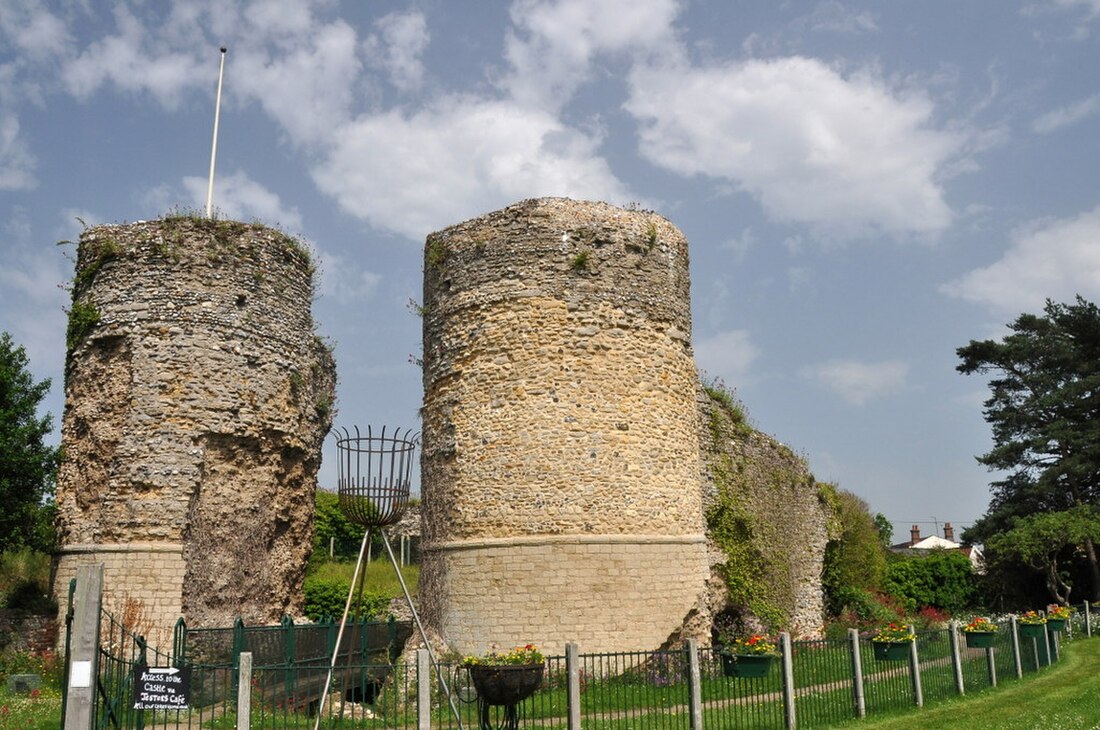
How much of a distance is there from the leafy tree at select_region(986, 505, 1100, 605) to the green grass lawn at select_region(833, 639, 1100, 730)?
12.6 metres

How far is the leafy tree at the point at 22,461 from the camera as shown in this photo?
1616 centimetres

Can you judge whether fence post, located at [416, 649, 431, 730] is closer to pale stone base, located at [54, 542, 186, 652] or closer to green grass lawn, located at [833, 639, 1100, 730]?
green grass lawn, located at [833, 639, 1100, 730]

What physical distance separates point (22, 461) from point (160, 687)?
10347 mm

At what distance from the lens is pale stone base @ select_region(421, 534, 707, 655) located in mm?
14117

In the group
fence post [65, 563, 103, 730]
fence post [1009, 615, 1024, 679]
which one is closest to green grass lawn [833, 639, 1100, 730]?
fence post [1009, 615, 1024, 679]

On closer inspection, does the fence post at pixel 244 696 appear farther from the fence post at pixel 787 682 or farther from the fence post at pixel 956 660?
the fence post at pixel 956 660

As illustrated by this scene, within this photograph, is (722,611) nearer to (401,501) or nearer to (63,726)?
(401,501)

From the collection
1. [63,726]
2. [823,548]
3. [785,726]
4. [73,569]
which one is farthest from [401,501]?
[823,548]

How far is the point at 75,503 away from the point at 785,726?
12.0 metres

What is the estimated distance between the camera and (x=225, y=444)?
15836 millimetres

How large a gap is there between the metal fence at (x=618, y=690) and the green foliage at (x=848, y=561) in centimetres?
766

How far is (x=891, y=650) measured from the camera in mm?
12477

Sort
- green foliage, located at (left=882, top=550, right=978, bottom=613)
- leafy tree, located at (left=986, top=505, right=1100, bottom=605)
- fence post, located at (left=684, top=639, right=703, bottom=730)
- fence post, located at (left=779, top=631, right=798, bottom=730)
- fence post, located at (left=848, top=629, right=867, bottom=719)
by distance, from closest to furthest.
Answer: fence post, located at (left=684, top=639, right=703, bottom=730) → fence post, located at (left=779, top=631, right=798, bottom=730) → fence post, located at (left=848, top=629, right=867, bottom=719) → leafy tree, located at (left=986, top=505, right=1100, bottom=605) → green foliage, located at (left=882, top=550, right=978, bottom=613)

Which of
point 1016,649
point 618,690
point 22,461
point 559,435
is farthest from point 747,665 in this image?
point 22,461
